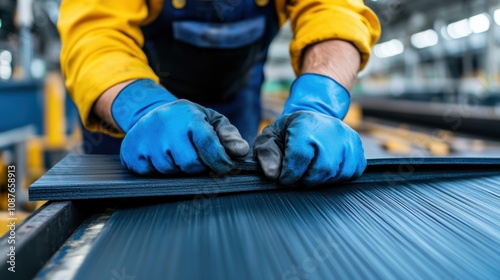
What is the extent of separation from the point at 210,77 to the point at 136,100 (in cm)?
62

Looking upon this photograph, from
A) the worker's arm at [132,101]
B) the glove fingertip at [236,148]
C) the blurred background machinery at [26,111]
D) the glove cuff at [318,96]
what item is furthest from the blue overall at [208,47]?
the blurred background machinery at [26,111]

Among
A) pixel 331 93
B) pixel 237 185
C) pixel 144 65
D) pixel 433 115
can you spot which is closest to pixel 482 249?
pixel 237 185

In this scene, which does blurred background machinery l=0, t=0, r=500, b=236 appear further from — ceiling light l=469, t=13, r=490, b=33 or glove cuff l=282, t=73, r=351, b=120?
ceiling light l=469, t=13, r=490, b=33

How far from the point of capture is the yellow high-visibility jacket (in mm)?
1026

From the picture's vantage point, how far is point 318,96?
1071 millimetres

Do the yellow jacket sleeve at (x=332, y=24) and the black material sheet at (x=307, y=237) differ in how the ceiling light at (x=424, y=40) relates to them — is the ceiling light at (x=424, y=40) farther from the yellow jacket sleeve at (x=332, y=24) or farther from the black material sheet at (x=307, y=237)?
the black material sheet at (x=307, y=237)

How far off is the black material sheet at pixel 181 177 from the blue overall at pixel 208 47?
0.57 meters

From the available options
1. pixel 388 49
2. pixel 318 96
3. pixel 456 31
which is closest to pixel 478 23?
pixel 456 31

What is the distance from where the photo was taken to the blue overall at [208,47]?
1332 mm

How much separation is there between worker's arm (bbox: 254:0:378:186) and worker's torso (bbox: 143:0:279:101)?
0.56ft

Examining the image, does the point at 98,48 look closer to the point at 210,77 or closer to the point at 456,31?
the point at 210,77

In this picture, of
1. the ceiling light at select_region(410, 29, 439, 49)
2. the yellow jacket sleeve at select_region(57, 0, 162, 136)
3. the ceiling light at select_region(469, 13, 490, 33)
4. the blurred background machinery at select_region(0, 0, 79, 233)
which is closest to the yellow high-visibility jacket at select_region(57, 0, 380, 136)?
the yellow jacket sleeve at select_region(57, 0, 162, 136)

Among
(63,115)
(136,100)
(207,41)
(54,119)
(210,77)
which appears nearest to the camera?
(136,100)

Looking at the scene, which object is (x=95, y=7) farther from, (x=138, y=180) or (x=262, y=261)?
(x=262, y=261)
